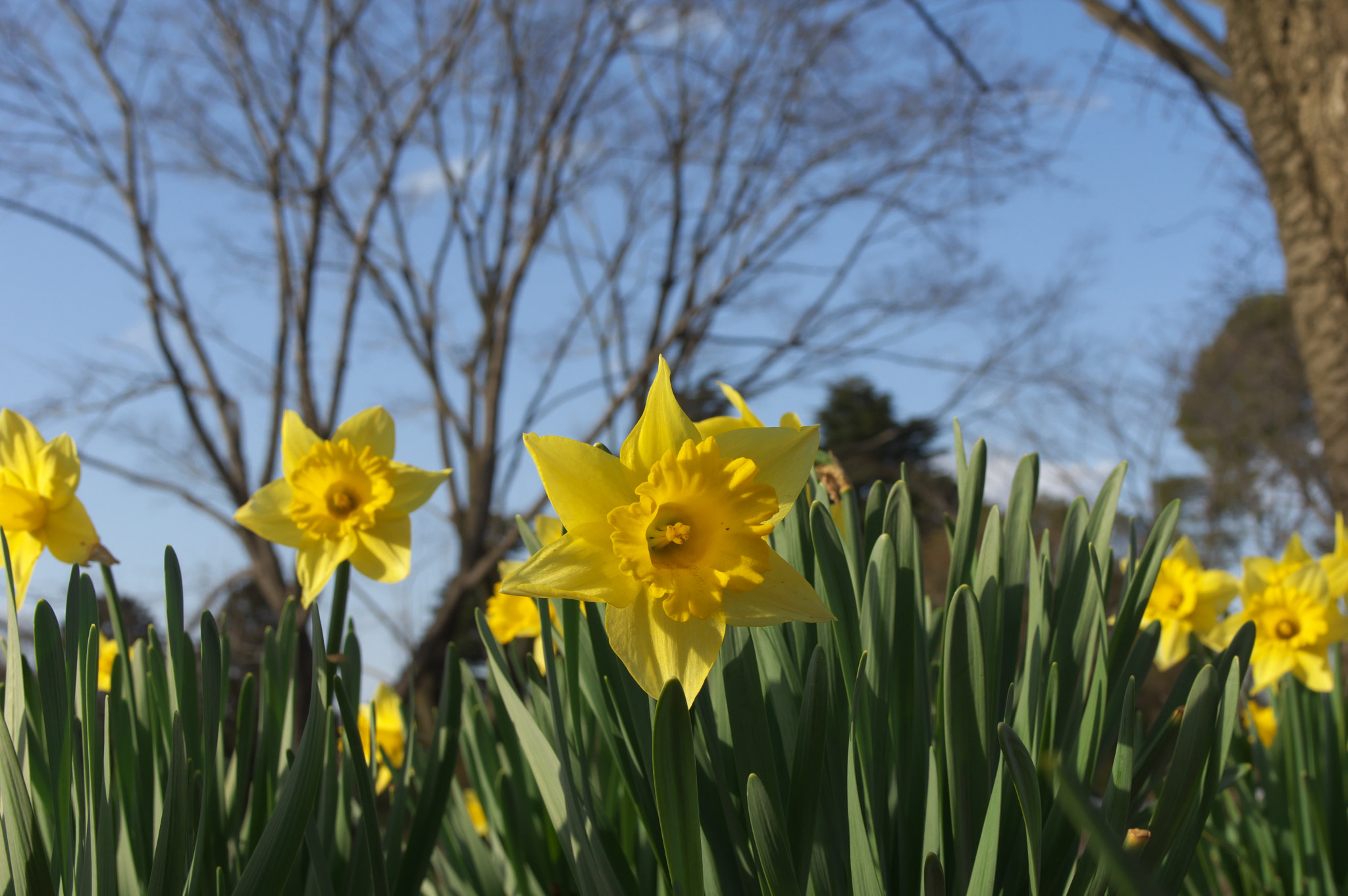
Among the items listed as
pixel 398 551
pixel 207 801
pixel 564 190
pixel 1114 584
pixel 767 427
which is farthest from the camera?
pixel 564 190

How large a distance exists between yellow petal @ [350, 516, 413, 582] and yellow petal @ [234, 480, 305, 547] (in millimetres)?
69

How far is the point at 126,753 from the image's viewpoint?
2.22 feet

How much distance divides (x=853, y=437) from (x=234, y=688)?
885 centimetres

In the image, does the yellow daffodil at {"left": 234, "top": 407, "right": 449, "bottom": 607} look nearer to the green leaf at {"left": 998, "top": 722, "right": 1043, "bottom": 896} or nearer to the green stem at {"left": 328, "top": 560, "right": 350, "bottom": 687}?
the green stem at {"left": 328, "top": 560, "right": 350, "bottom": 687}

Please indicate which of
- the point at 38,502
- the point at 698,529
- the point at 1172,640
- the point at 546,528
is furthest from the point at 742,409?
the point at 1172,640

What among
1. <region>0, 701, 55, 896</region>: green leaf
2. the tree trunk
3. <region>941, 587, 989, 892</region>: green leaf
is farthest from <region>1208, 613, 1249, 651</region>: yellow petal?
the tree trunk

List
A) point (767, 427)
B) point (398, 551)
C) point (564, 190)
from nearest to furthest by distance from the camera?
point (767, 427), point (398, 551), point (564, 190)

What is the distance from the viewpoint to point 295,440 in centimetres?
91

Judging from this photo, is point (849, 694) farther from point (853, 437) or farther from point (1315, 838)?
point (853, 437)

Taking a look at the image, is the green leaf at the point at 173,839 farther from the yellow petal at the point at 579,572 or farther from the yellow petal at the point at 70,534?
the yellow petal at the point at 70,534

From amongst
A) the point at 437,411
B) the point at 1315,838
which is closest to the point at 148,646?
the point at 1315,838

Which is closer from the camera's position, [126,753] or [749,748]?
[749,748]

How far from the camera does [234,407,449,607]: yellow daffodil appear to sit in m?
0.82

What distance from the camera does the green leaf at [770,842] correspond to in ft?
1.50
